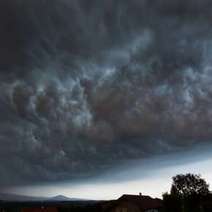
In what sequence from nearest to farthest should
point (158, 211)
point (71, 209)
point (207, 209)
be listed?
point (207, 209), point (71, 209), point (158, 211)

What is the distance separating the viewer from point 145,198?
10069 cm

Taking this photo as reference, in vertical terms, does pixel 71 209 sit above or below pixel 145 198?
below

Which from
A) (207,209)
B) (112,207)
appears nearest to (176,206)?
(207,209)

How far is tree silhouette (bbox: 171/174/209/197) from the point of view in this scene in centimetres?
Answer: 9862

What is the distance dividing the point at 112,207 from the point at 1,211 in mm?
35562

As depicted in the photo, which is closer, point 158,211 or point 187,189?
point 158,211

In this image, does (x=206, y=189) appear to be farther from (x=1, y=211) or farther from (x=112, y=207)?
(x=1, y=211)

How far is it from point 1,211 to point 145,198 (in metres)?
42.3

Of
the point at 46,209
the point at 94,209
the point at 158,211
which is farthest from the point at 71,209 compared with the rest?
the point at 158,211

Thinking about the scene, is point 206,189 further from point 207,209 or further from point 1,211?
point 1,211

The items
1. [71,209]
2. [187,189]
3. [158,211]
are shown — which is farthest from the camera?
[187,189]

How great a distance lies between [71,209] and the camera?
86625mm

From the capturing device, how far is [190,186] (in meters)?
100

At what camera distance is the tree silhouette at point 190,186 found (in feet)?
324
